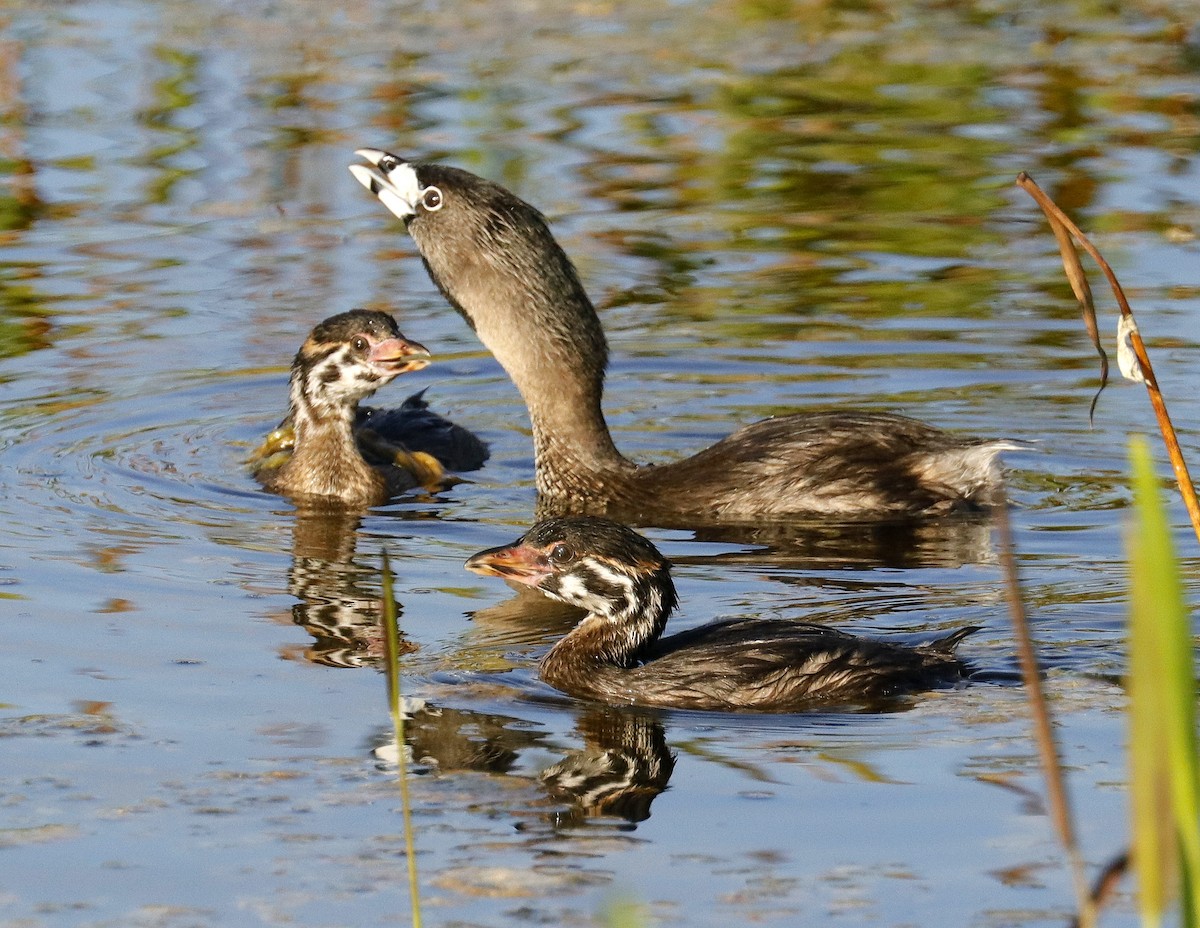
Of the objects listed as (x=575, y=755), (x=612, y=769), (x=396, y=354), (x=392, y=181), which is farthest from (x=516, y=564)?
(x=392, y=181)

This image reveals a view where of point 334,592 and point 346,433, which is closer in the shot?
point 334,592

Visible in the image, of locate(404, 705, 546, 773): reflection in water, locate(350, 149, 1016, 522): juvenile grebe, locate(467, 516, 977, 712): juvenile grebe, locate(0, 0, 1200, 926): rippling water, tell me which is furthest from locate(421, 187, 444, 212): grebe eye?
locate(404, 705, 546, 773): reflection in water

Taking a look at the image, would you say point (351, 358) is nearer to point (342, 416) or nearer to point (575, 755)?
point (342, 416)

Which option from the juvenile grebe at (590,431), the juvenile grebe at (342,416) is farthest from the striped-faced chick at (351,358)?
the juvenile grebe at (590,431)

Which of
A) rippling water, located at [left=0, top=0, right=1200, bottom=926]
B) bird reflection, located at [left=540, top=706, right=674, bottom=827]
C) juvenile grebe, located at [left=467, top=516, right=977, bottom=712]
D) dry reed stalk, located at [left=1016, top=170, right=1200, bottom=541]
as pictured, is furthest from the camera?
juvenile grebe, located at [left=467, top=516, right=977, bottom=712]

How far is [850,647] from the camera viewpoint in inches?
249

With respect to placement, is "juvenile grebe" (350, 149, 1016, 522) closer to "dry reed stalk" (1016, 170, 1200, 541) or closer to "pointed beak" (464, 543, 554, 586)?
"pointed beak" (464, 543, 554, 586)

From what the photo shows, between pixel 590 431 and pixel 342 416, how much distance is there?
1.18 m

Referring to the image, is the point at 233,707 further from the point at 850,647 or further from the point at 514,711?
the point at 850,647

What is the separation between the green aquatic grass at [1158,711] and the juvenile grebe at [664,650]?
3.69 metres

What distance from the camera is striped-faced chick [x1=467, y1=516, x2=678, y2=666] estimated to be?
6.71 meters

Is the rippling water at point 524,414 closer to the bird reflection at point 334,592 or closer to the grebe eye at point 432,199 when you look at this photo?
the bird reflection at point 334,592

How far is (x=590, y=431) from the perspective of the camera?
9320mm

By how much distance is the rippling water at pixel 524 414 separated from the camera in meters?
5.05
